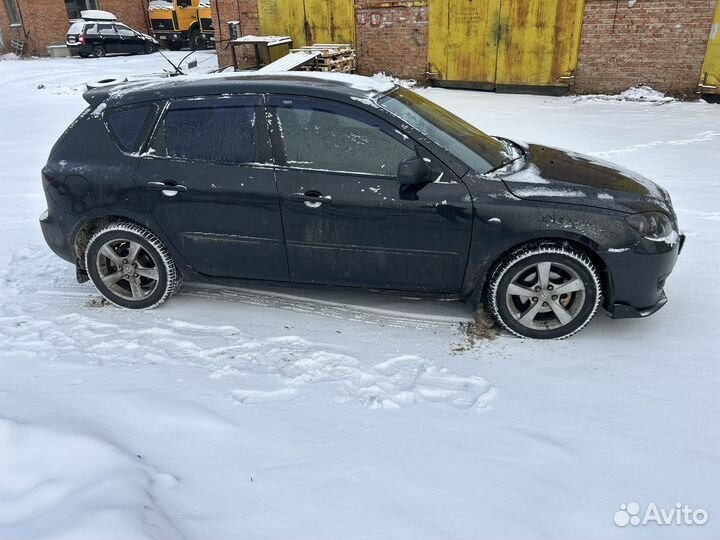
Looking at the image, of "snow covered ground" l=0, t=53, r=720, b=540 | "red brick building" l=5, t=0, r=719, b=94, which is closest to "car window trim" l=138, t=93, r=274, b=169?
"snow covered ground" l=0, t=53, r=720, b=540

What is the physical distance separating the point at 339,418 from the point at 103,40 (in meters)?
23.9

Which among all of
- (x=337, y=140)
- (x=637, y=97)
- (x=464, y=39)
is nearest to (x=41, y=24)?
(x=464, y=39)

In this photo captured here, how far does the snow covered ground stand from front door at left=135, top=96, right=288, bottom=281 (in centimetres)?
53

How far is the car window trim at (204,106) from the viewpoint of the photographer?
3.62 metres

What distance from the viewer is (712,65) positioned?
422 inches

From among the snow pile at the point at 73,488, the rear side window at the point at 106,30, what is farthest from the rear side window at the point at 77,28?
the snow pile at the point at 73,488

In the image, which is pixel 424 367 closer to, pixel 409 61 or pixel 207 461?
pixel 207 461

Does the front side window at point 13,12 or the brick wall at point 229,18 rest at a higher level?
the front side window at point 13,12

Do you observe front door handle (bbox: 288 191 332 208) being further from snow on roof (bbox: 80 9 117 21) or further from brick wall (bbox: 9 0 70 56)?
brick wall (bbox: 9 0 70 56)

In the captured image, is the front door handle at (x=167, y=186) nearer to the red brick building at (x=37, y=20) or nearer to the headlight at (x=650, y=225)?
the headlight at (x=650, y=225)

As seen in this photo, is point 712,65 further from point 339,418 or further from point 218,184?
point 339,418

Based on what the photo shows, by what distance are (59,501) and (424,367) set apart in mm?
1967

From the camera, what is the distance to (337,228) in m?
3.57

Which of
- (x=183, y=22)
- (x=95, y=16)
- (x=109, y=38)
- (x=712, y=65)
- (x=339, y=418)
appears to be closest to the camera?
(x=339, y=418)
